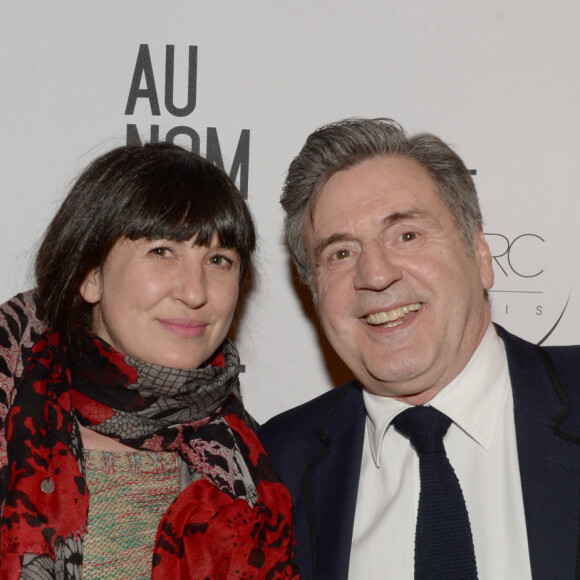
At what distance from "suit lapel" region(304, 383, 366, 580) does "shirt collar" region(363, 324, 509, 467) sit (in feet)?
0.29

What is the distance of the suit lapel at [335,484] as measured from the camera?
1.94 m

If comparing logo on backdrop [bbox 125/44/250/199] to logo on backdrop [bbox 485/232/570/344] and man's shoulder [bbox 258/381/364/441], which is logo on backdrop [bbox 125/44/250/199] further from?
logo on backdrop [bbox 485/232/570/344]

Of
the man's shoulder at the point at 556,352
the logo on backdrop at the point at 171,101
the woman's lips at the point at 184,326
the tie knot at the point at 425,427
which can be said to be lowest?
the tie knot at the point at 425,427

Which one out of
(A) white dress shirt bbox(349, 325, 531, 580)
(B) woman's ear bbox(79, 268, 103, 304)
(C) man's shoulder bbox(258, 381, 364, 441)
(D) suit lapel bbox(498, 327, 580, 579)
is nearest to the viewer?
(D) suit lapel bbox(498, 327, 580, 579)

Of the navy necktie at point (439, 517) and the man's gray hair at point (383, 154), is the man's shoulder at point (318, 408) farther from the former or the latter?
the man's gray hair at point (383, 154)

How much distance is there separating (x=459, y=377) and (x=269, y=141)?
104cm

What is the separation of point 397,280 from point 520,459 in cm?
50

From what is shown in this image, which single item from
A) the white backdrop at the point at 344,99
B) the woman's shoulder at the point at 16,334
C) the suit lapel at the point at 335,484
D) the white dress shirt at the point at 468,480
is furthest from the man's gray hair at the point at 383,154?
the woman's shoulder at the point at 16,334

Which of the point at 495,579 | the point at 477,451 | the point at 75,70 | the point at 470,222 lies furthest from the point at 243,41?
the point at 495,579

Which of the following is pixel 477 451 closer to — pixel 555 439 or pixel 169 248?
pixel 555 439

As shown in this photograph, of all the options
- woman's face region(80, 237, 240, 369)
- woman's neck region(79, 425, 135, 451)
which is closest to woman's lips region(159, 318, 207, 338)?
woman's face region(80, 237, 240, 369)

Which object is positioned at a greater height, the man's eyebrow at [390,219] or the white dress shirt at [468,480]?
the man's eyebrow at [390,219]

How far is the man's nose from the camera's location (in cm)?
191

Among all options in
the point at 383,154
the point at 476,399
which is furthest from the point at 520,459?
the point at 383,154
